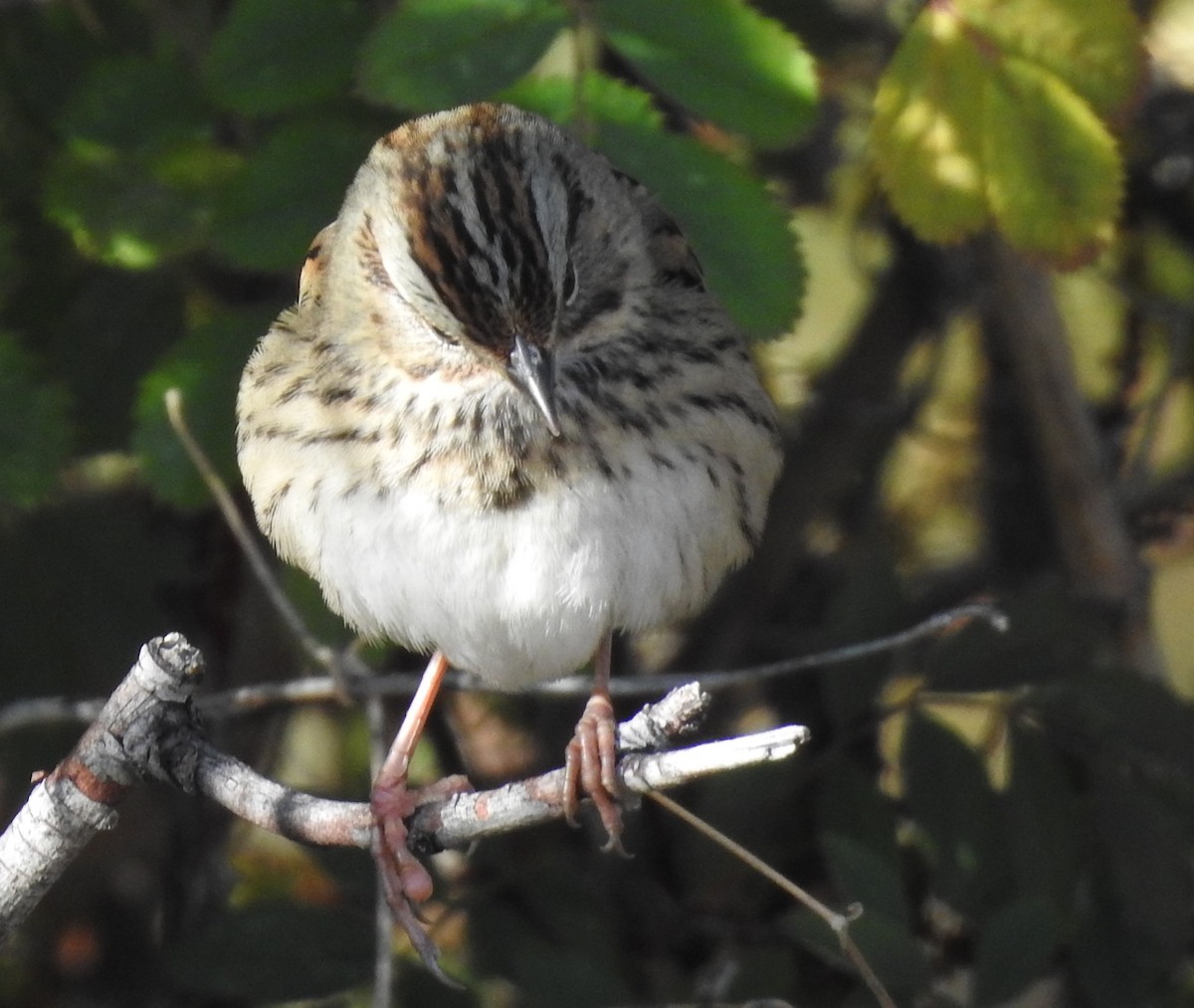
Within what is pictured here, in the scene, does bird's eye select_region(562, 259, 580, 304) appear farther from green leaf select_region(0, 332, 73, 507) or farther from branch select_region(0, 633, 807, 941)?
green leaf select_region(0, 332, 73, 507)

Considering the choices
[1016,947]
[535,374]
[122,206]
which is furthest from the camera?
[122,206]

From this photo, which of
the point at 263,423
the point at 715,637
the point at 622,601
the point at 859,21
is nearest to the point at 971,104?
the point at 622,601

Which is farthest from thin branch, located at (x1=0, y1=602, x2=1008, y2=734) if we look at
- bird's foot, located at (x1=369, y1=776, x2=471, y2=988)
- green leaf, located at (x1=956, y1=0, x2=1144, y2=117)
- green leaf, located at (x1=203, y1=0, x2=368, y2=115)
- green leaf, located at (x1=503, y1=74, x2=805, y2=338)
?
green leaf, located at (x1=203, y1=0, x2=368, y2=115)

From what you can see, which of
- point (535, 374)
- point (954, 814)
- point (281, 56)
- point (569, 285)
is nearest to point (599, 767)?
point (535, 374)

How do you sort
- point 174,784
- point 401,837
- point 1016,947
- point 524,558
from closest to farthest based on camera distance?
1. point 174,784
2. point 401,837
3. point 524,558
4. point 1016,947

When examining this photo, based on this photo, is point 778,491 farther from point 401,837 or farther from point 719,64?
point 401,837

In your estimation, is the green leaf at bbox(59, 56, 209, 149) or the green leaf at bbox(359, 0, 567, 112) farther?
the green leaf at bbox(59, 56, 209, 149)

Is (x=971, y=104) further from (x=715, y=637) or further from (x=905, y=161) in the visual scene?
(x=715, y=637)
